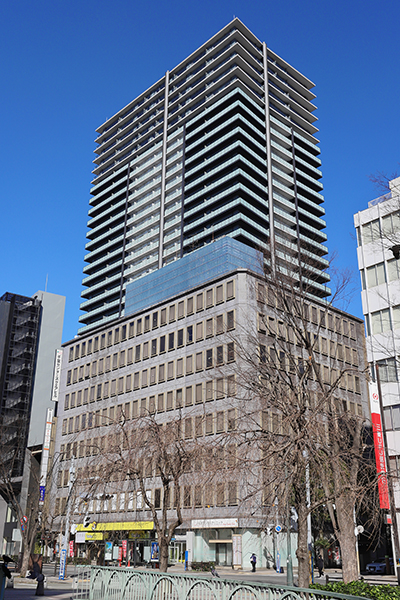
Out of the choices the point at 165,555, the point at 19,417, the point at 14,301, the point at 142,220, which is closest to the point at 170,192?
the point at 142,220

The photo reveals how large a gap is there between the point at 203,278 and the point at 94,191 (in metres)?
78.4

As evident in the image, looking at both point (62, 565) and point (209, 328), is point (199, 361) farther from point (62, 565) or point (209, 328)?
point (62, 565)

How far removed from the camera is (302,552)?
1761cm

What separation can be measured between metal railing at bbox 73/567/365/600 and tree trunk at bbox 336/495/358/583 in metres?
6.27

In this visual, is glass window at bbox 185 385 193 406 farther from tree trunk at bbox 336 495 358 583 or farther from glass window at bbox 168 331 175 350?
tree trunk at bbox 336 495 358 583

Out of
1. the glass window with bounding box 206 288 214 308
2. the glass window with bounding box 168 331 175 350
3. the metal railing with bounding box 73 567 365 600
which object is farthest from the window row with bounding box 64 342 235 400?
the metal railing with bounding box 73 567 365 600

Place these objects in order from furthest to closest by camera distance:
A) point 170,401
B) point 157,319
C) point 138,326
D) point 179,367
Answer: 1. point 138,326
2. point 157,319
3. point 179,367
4. point 170,401

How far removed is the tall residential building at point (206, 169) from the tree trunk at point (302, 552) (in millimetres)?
85555

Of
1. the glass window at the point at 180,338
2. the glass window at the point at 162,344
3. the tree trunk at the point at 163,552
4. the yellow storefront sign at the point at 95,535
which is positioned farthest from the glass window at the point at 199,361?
the tree trunk at the point at 163,552

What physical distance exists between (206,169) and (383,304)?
8074cm

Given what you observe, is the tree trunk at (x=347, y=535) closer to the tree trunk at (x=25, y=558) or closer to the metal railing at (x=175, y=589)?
the metal railing at (x=175, y=589)

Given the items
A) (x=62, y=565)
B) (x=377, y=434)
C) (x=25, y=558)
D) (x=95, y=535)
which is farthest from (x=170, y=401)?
(x=377, y=434)

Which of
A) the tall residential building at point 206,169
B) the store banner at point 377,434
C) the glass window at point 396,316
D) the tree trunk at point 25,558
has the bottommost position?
the tree trunk at point 25,558

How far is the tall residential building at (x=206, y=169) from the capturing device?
11019 centimetres
